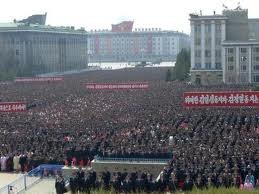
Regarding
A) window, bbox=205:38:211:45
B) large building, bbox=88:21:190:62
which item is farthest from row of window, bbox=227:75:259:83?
large building, bbox=88:21:190:62

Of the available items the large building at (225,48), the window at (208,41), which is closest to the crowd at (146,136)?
the large building at (225,48)

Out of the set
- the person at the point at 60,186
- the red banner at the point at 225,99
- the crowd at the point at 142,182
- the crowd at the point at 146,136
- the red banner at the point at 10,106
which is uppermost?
the red banner at the point at 225,99

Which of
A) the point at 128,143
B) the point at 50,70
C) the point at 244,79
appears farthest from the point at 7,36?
the point at 128,143

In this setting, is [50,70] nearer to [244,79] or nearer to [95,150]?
[244,79]

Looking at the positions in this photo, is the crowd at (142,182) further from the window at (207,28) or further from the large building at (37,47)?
the large building at (37,47)

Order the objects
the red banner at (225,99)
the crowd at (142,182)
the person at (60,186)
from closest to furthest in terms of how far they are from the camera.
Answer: the crowd at (142,182) < the person at (60,186) < the red banner at (225,99)

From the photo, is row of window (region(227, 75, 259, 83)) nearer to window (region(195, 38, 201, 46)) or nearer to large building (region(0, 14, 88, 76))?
window (region(195, 38, 201, 46))
